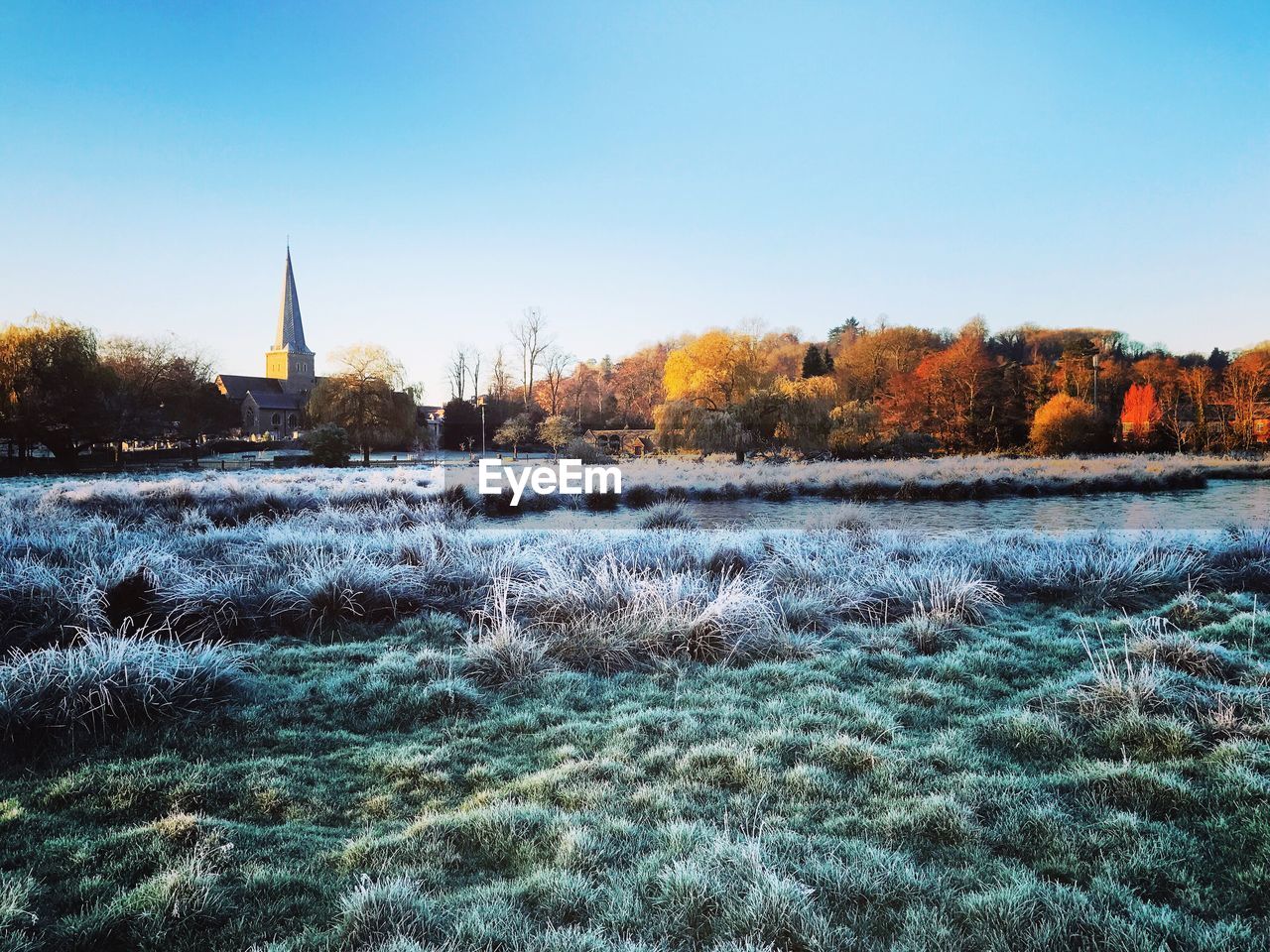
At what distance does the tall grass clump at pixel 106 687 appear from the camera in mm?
2770

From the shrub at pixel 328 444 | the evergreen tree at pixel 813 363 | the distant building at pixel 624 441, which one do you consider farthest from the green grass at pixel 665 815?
the evergreen tree at pixel 813 363

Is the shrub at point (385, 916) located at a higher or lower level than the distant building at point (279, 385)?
lower

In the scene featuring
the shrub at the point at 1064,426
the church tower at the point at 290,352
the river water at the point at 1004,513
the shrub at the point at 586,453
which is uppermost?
the church tower at the point at 290,352

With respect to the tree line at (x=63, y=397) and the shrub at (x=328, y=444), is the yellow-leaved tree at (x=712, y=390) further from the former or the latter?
the tree line at (x=63, y=397)

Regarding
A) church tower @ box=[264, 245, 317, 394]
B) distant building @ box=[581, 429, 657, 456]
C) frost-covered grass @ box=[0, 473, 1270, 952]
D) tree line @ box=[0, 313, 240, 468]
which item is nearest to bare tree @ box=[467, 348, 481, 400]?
distant building @ box=[581, 429, 657, 456]

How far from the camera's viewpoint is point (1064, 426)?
60.5ft

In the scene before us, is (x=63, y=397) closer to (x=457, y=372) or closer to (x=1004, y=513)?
(x=457, y=372)

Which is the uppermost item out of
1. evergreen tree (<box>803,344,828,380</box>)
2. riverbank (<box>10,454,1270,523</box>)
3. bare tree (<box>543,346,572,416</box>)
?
evergreen tree (<box>803,344,828,380</box>)

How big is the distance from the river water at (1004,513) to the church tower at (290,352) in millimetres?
37534

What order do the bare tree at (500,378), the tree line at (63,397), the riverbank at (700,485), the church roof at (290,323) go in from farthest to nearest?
the church roof at (290,323), the bare tree at (500,378), the tree line at (63,397), the riverbank at (700,485)

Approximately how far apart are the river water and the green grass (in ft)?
22.8

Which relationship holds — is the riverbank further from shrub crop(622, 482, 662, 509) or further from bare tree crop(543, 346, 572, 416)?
bare tree crop(543, 346, 572, 416)

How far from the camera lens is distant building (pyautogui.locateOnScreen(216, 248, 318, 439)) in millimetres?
48406

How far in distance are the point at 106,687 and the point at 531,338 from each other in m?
18.9
